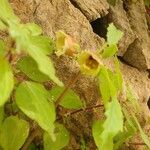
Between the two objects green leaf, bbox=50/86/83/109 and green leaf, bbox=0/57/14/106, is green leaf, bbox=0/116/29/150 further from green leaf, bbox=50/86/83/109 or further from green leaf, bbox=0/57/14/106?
green leaf, bbox=0/57/14/106

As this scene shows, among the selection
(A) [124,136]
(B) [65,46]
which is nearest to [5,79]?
(B) [65,46]

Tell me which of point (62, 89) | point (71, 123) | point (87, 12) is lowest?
point (71, 123)

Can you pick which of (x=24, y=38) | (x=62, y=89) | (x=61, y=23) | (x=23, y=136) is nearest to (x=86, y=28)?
(x=61, y=23)

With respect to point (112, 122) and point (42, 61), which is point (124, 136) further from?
point (42, 61)

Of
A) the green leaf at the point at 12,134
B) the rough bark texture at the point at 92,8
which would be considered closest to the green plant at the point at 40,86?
the green leaf at the point at 12,134

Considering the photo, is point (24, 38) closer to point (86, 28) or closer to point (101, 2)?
point (86, 28)
